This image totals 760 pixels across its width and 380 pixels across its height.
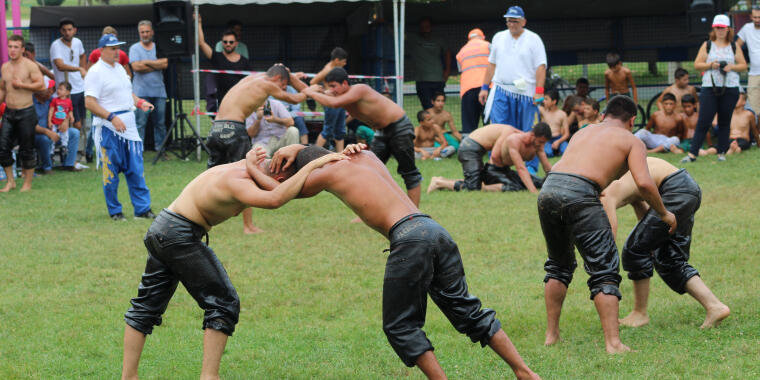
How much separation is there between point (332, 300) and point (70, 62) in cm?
958

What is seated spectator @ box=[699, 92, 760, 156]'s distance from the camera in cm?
1376

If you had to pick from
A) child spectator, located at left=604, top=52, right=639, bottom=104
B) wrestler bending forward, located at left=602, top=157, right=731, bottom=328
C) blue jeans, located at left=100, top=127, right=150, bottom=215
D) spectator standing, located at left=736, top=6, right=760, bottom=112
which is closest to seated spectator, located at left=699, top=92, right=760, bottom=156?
spectator standing, located at left=736, top=6, right=760, bottom=112

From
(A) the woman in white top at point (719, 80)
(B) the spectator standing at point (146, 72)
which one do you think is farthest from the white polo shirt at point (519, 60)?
(B) the spectator standing at point (146, 72)

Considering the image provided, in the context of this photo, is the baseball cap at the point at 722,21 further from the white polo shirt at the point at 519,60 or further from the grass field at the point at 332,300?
the grass field at the point at 332,300

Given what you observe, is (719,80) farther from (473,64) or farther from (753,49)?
(473,64)

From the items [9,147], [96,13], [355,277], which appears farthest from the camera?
[96,13]

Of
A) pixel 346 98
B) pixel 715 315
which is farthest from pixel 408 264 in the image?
pixel 346 98

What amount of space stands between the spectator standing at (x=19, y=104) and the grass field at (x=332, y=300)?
4.99 ft

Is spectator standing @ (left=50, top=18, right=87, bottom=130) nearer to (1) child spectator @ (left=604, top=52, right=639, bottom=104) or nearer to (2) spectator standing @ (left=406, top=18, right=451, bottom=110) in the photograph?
(2) spectator standing @ (left=406, top=18, right=451, bottom=110)

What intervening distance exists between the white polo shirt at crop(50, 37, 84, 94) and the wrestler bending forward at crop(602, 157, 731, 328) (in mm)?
11090

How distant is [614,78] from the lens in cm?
1570

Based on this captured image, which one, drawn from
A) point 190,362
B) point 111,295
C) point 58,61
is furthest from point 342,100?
point 58,61

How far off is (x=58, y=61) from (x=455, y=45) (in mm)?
8130

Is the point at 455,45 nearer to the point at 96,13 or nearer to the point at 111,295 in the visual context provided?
the point at 96,13
